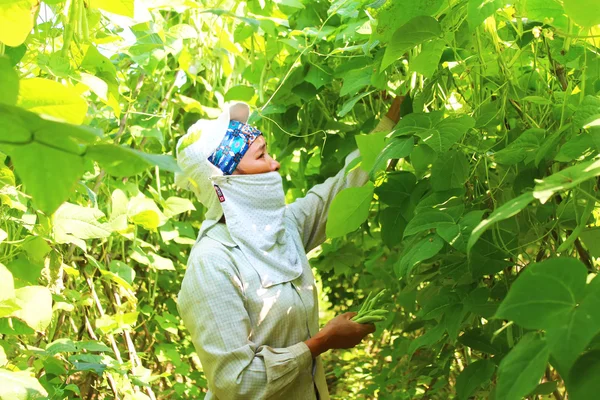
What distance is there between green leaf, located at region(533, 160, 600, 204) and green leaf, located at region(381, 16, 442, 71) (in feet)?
1.64

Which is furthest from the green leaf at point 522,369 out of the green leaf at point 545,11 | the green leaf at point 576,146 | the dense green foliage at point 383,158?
the green leaf at point 545,11

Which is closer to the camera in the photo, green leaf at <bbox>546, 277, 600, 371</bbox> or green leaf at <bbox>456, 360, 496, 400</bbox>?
green leaf at <bbox>546, 277, 600, 371</bbox>

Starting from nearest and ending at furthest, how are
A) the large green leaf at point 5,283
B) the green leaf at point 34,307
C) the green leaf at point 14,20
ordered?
1. the green leaf at point 14,20
2. the large green leaf at point 5,283
3. the green leaf at point 34,307

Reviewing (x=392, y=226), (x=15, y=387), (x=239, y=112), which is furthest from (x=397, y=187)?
(x=15, y=387)

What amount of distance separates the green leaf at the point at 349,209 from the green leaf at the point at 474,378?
0.33 m

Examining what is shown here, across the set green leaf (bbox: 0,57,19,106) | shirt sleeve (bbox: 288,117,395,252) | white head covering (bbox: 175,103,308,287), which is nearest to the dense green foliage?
green leaf (bbox: 0,57,19,106)

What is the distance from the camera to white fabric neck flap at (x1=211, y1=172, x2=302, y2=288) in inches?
71.6

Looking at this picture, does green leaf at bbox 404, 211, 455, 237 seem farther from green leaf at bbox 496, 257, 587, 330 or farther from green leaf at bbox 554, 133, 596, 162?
green leaf at bbox 496, 257, 587, 330

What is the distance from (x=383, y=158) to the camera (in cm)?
127

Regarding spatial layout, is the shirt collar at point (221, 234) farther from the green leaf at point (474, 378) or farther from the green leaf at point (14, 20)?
the green leaf at point (14, 20)

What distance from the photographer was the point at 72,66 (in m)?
1.58

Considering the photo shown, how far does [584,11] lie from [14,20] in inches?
25.4

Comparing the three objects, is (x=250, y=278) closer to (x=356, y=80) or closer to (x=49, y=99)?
(x=356, y=80)

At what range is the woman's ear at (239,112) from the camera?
6.49ft
